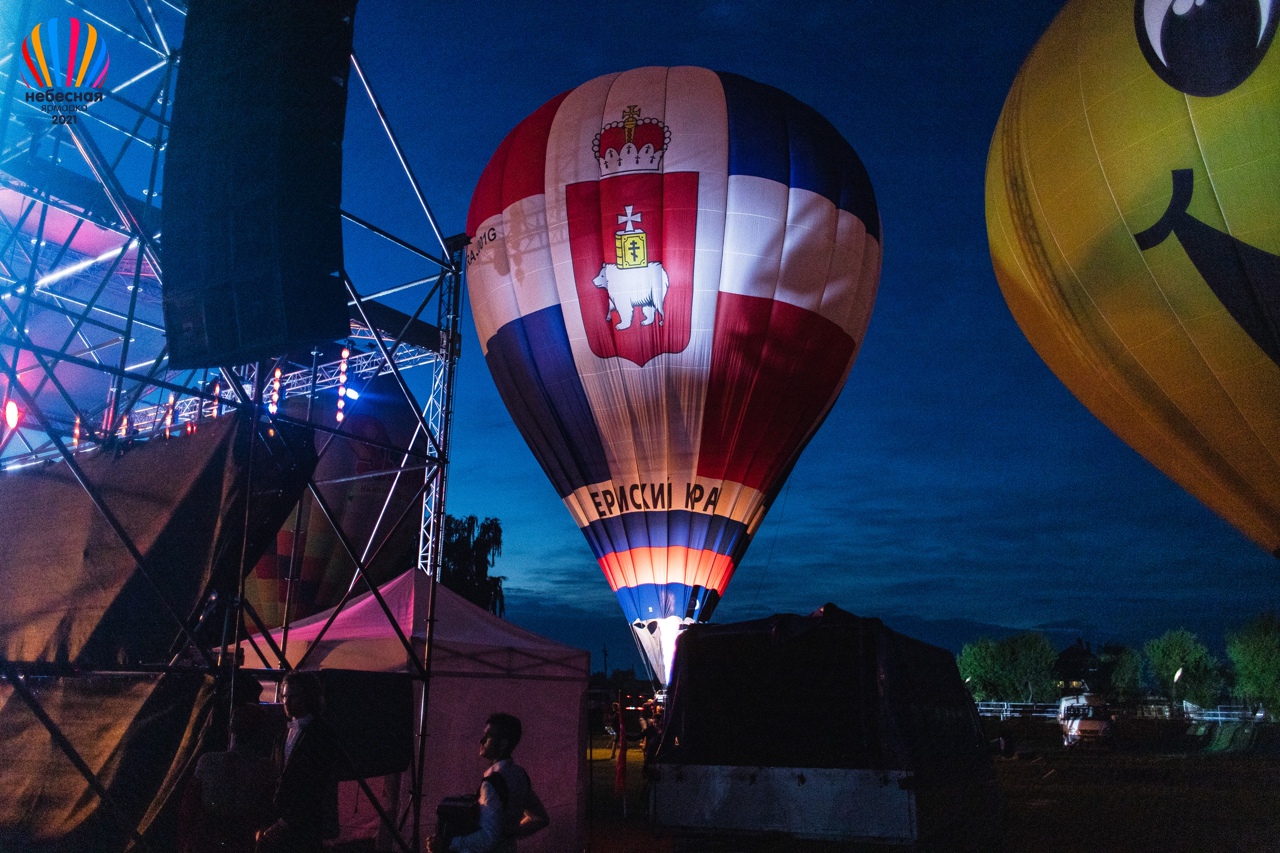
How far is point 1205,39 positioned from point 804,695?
11074 millimetres

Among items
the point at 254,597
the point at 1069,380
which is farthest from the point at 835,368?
the point at 254,597

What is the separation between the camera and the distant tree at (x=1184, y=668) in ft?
203

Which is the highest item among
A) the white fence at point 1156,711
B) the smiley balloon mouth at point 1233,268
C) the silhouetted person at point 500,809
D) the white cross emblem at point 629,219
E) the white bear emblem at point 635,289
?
the white cross emblem at point 629,219

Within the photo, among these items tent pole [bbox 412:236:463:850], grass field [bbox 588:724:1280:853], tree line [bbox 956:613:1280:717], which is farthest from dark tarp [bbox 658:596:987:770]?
tree line [bbox 956:613:1280:717]

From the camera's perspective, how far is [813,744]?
6.23 meters

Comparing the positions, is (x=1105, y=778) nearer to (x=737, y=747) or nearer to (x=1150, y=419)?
(x=1150, y=419)

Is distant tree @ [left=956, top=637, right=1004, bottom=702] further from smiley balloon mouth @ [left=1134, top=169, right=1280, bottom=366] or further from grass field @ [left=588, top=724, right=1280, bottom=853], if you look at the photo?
smiley balloon mouth @ [left=1134, top=169, right=1280, bottom=366]

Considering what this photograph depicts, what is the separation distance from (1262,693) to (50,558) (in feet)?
209

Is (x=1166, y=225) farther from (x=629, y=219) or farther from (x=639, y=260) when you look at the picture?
(x=629, y=219)

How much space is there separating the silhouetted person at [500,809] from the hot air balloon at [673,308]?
12.9 m

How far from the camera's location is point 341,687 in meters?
6.53


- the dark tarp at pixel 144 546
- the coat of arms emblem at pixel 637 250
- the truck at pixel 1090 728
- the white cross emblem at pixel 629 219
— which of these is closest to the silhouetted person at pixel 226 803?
the dark tarp at pixel 144 546

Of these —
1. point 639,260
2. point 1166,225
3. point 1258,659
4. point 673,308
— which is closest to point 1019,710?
point 1258,659

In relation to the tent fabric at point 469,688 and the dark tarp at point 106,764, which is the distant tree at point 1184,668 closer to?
the tent fabric at point 469,688
